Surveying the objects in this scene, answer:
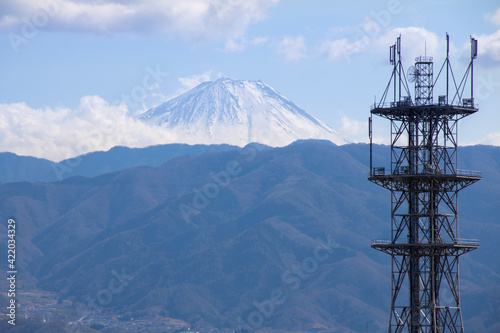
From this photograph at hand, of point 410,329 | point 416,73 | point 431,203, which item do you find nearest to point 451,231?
point 431,203

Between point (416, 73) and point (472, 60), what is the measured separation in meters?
4.47

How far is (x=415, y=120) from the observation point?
7294 cm

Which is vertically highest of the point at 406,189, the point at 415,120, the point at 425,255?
the point at 415,120

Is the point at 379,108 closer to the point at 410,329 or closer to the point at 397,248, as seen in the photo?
the point at 397,248

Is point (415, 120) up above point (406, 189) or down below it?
above

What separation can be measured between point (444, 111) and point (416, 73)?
14.2 ft

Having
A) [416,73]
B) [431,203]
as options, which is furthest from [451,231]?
[416,73]

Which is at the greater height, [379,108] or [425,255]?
[379,108]

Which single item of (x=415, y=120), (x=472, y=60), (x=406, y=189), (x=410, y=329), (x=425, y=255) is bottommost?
(x=410, y=329)

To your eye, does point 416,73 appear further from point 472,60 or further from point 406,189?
point 406,189

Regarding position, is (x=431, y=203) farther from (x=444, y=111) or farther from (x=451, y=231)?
(x=444, y=111)

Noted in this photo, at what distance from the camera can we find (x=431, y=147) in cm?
7225

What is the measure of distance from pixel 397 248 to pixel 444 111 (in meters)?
10.9

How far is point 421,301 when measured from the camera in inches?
2830
